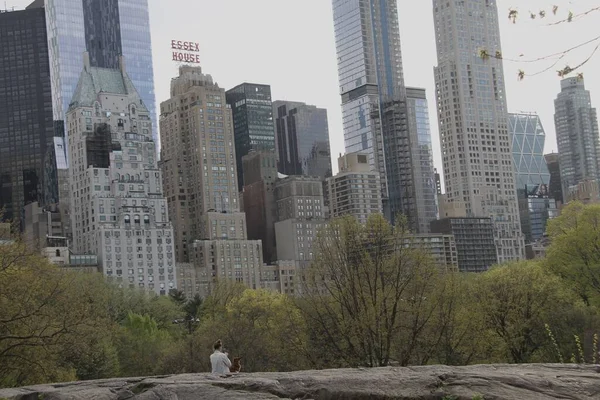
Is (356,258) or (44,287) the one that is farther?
(356,258)

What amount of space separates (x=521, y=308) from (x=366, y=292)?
1543 centimetres

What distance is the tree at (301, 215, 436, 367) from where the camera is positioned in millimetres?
53312

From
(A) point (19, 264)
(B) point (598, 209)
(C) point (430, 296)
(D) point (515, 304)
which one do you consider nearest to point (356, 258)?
(C) point (430, 296)

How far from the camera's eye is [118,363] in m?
83.2

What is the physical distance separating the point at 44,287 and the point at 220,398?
2937cm

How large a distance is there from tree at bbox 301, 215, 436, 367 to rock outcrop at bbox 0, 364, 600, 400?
2630cm

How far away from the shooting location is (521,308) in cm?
6625

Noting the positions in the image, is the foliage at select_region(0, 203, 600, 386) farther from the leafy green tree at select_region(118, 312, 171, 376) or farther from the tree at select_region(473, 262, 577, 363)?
the leafy green tree at select_region(118, 312, 171, 376)

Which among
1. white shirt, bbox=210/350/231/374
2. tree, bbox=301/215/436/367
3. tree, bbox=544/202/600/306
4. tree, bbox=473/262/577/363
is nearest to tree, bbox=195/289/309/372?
tree, bbox=301/215/436/367

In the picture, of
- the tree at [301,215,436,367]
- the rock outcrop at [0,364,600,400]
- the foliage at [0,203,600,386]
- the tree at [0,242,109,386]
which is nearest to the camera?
the rock outcrop at [0,364,600,400]

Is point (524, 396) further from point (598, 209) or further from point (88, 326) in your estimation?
point (598, 209)

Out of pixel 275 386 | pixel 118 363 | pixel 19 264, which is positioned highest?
pixel 19 264

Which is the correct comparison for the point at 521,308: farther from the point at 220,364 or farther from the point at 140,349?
the point at 220,364

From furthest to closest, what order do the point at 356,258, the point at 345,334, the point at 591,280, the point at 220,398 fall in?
1. the point at 591,280
2. the point at 356,258
3. the point at 345,334
4. the point at 220,398
